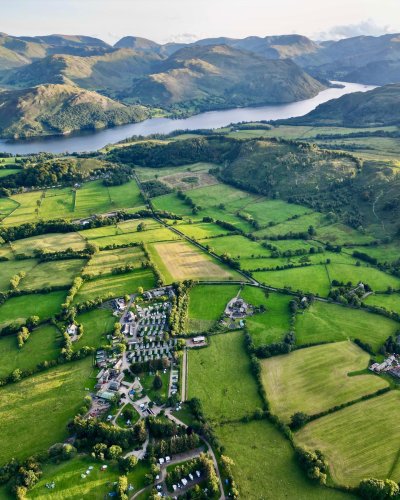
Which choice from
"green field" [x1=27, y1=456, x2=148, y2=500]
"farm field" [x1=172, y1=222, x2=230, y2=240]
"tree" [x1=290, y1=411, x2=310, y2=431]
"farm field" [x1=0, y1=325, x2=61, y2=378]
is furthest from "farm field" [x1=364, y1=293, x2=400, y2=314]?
"farm field" [x1=0, y1=325, x2=61, y2=378]

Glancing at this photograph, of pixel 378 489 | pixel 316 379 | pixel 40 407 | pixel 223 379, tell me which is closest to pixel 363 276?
pixel 316 379

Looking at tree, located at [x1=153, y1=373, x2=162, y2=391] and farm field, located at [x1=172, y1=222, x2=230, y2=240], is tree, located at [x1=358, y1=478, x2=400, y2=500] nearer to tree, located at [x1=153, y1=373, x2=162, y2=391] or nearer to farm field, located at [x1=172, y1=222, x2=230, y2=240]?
tree, located at [x1=153, y1=373, x2=162, y2=391]

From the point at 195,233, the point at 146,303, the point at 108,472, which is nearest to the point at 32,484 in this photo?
the point at 108,472

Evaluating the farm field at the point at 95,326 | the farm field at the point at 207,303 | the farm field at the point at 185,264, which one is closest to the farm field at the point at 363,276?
the farm field at the point at 185,264

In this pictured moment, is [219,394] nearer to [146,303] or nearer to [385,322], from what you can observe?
[146,303]

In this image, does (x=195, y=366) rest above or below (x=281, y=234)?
below

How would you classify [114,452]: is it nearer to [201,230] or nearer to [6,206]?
[201,230]

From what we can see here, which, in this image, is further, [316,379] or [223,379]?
[223,379]
